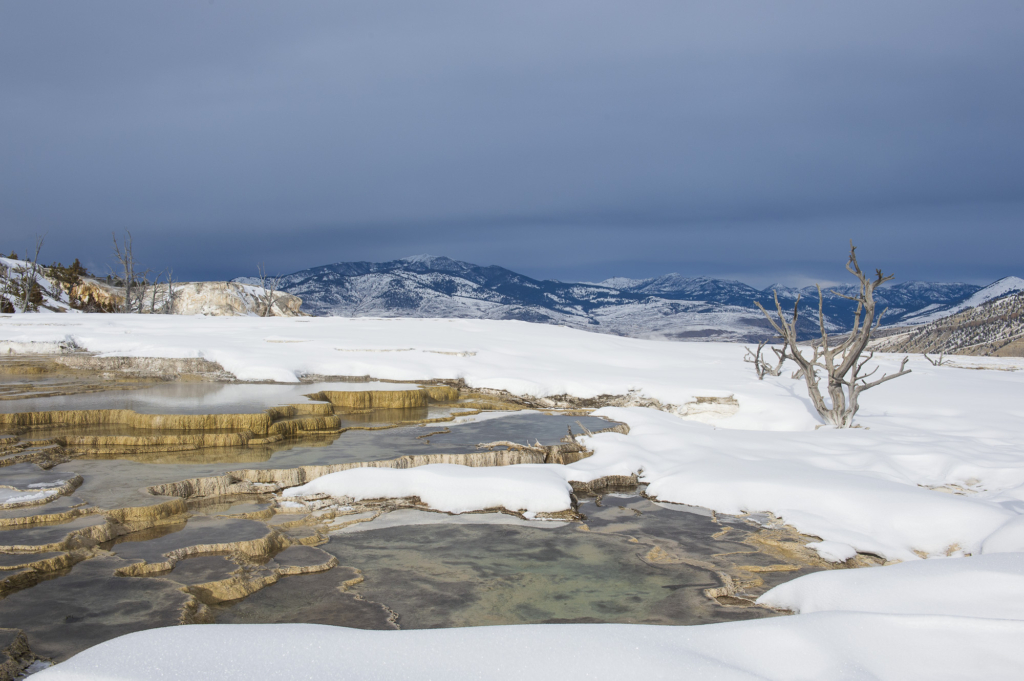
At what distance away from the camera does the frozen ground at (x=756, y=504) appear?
3.13 m

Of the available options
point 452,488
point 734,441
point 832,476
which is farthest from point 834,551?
point 452,488

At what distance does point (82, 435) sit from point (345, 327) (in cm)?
1900

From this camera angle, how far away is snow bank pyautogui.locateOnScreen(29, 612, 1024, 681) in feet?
9.89

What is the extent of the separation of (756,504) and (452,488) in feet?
12.4

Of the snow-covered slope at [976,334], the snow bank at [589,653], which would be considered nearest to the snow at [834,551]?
the snow bank at [589,653]

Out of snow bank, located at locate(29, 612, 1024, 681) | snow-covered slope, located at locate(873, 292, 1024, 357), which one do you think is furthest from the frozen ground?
snow-covered slope, located at locate(873, 292, 1024, 357)

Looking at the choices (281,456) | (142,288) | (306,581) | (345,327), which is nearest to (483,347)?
(345,327)

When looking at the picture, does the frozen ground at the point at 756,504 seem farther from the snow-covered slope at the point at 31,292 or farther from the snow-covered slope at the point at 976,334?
the snow-covered slope at the point at 976,334

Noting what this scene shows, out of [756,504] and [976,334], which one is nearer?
[756,504]

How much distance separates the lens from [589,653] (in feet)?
10.6

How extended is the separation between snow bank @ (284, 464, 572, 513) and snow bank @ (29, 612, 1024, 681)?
404 cm

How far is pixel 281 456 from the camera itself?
9469 millimetres

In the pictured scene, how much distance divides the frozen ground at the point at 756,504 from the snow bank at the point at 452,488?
0.03 m

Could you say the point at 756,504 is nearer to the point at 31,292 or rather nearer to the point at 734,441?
the point at 734,441
